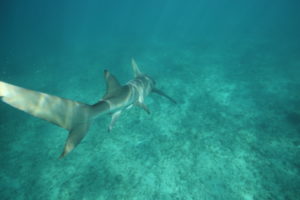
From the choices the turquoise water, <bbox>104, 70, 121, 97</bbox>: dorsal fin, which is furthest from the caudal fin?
the turquoise water

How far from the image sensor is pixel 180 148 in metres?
6.50

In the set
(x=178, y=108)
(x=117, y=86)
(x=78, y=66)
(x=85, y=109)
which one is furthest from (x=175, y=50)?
(x=85, y=109)

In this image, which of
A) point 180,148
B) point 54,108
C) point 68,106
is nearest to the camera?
point 54,108

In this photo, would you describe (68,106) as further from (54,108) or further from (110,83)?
(110,83)

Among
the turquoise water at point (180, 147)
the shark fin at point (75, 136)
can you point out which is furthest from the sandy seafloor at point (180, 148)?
the shark fin at point (75, 136)

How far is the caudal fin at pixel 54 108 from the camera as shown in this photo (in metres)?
2.55

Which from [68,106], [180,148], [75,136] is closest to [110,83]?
[68,106]

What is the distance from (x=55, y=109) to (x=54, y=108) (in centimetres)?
3

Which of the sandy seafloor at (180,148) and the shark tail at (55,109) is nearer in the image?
the shark tail at (55,109)

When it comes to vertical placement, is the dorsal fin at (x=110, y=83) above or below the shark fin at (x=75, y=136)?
above

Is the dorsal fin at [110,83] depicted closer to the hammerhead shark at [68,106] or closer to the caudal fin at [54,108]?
the hammerhead shark at [68,106]

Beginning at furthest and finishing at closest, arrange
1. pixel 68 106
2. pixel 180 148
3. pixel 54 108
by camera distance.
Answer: pixel 180 148
pixel 68 106
pixel 54 108

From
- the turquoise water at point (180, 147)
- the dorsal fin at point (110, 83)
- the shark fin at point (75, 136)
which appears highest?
the dorsal fin at point (110, 83)

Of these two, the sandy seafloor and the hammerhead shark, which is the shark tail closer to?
the hammerhead shark
